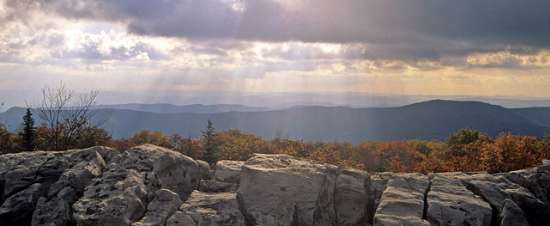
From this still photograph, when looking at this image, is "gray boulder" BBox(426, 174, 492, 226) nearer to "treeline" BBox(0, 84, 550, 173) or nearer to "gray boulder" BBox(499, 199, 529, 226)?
"gray boulder" BBox(499, 199, 529, 226)

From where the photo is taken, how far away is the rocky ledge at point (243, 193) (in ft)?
58.8

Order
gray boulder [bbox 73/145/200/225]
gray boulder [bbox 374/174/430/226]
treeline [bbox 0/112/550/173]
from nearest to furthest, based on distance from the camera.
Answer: gray boulder [bbox 374/174/430/226], gray boulder [bbox 73/145/200/225], treeline [bbox 0/112/550/173]

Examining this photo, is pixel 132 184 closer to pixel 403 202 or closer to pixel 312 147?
pixel 403 202

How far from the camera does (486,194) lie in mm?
20062

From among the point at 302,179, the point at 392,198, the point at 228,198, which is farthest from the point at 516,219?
the point at 228,198

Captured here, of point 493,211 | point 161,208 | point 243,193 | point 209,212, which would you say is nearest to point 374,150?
point 493,211

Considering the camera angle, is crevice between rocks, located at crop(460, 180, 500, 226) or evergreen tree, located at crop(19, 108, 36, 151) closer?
crevice between rocks, located at crop(460, 180, 500, 226)

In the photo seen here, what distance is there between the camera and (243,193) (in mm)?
19141

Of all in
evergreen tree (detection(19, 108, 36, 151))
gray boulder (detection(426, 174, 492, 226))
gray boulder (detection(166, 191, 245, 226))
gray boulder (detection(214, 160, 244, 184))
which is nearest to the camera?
gray boulder (detection(166, 191, 245, 226))

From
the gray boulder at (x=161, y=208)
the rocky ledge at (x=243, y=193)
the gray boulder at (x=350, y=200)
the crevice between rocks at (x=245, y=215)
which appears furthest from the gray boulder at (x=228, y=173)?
the gray boulder at (x=350, y=200)

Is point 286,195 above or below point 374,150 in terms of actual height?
above

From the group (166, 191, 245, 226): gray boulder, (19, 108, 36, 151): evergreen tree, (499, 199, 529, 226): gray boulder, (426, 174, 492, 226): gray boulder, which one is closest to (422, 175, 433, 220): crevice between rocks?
(426, 174, 492, 226): gray boulder

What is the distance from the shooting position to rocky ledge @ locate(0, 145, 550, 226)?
1792 centimetres

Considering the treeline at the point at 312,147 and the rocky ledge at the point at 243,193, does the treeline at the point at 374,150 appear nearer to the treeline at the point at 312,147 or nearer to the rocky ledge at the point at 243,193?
the treeline at the point at 312,147
